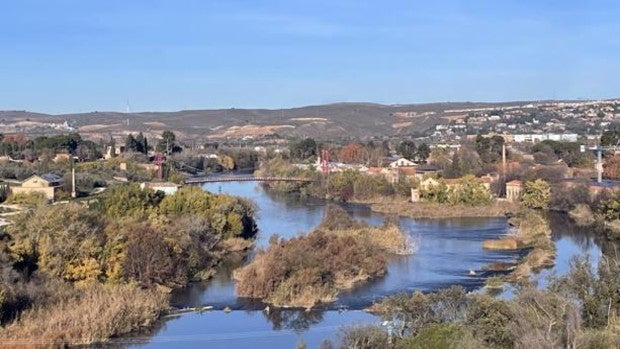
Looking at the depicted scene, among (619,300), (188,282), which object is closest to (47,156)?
(188,282)

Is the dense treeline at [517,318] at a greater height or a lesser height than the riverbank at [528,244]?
greater

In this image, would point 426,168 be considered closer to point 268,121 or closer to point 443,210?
point 443,210

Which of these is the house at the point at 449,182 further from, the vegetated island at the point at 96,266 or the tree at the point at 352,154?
the tree at the point at 352,154

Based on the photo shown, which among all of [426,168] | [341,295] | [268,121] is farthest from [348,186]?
[268,121]

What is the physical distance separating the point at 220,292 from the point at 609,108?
274 ft

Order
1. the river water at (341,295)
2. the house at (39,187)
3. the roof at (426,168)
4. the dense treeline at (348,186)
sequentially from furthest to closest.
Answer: the roof at (426,168)
the dense treeline at (348,186)
the house at (39,187)
the river water at (341,295)

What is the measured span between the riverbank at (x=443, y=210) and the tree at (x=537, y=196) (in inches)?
20.7

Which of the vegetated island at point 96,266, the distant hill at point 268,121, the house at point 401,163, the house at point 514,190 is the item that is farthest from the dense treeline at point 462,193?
the distant hill at point 268,121

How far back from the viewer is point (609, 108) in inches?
3733

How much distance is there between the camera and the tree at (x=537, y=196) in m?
33.2

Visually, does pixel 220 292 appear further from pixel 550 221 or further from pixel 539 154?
pixel 539 154

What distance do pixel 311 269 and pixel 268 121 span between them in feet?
326

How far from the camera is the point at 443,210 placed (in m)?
32.6

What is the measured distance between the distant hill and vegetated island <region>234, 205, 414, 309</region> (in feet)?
250
